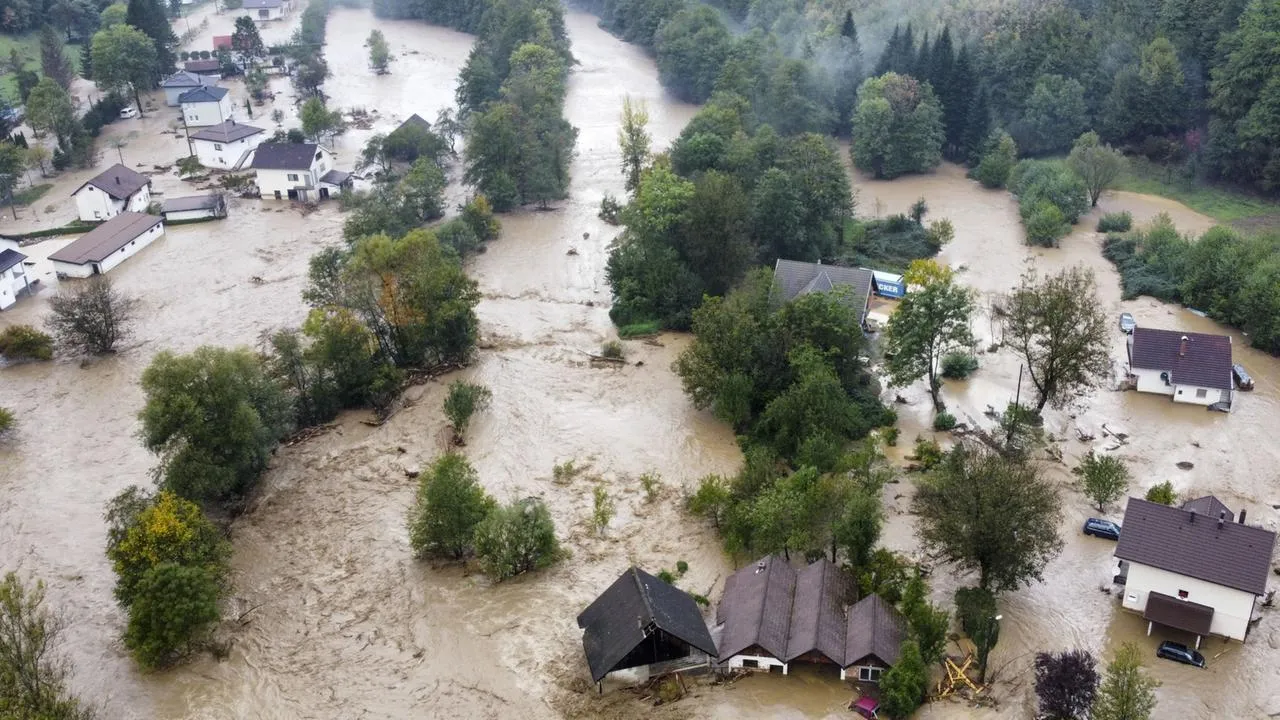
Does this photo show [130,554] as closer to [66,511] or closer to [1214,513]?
[66,511]

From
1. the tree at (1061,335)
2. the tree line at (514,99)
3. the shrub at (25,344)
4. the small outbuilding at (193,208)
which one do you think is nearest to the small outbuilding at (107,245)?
the small outbuilding at (193,208)

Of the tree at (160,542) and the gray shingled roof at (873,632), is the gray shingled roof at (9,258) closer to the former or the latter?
the tree at (160,542)

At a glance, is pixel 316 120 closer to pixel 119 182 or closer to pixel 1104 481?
pixel 119 182

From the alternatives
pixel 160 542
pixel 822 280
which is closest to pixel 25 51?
pixel 160 542

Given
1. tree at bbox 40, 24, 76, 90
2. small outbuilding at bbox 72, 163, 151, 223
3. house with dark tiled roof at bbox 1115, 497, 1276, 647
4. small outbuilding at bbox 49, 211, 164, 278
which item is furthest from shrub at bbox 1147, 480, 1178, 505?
tree at bbox 40, 24, 76, 90

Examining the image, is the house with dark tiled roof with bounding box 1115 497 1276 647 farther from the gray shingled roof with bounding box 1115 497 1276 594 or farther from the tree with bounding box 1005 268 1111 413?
the tree with bounding box 1005 268 1111 413

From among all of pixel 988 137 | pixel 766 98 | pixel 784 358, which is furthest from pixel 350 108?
pixel 784 358
